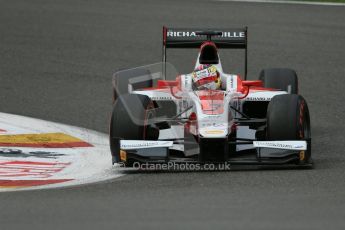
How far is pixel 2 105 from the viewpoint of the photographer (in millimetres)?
15352

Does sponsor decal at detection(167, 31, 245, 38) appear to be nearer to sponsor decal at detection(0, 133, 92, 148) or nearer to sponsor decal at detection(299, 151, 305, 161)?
sponsor decal at detection(0, 133, 92, 148)

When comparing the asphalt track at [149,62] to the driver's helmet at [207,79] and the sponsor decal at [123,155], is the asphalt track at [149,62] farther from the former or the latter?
the driver's helmet at [207,79]

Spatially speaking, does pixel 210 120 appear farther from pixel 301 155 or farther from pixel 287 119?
pixel 301 155

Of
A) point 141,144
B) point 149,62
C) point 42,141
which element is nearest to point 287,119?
point 141,144

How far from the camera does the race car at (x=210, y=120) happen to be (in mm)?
11250

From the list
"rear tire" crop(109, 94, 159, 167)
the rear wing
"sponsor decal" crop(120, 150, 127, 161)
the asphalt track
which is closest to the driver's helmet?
"rear tire" crop(109, 94, 159, 167)

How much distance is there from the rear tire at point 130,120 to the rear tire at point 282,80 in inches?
81.6

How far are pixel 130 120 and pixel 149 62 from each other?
7.10 metres

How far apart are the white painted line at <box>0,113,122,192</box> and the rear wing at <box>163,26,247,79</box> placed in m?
1.36

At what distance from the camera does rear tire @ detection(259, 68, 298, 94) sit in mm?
13430

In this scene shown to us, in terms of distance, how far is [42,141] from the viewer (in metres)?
13.0

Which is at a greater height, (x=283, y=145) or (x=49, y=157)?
(x=283, y=145)

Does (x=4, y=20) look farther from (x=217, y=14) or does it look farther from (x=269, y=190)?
(x=269, y=190)

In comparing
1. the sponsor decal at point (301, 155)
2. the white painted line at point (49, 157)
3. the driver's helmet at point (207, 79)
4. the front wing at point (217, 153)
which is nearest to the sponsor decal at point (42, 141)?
the white painted line at point (49, 157)
